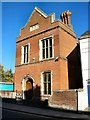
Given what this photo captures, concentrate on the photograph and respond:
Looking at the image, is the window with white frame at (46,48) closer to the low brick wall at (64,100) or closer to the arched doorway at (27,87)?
the arched doorway at (27,87)

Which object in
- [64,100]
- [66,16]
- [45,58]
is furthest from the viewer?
[66,16]

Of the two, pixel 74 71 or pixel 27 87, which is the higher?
pixel 74 71

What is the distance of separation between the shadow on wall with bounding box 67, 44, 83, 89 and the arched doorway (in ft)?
16.6

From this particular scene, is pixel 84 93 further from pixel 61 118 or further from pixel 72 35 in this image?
pixel 72 35

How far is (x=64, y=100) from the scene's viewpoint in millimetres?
18609

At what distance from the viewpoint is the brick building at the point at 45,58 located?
2261 cm

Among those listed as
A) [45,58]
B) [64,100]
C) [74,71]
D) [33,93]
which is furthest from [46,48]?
[64,100]

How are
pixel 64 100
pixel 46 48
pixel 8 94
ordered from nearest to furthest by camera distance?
pixel 64 100
pixel 46 48
pixel 8 94

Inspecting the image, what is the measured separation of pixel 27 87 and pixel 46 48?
5.85 m

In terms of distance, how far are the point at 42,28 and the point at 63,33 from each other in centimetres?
296

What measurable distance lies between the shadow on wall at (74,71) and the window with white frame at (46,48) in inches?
94.7

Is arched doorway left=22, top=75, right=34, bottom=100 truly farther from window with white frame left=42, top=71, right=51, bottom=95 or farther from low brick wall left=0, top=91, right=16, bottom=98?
window with white frame left=42, top=71, right=51, bottom=95

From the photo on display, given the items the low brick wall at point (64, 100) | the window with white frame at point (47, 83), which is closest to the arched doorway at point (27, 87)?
the window with white frame at point (47, 83)

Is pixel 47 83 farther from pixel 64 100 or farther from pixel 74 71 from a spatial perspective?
pixel 64 100
